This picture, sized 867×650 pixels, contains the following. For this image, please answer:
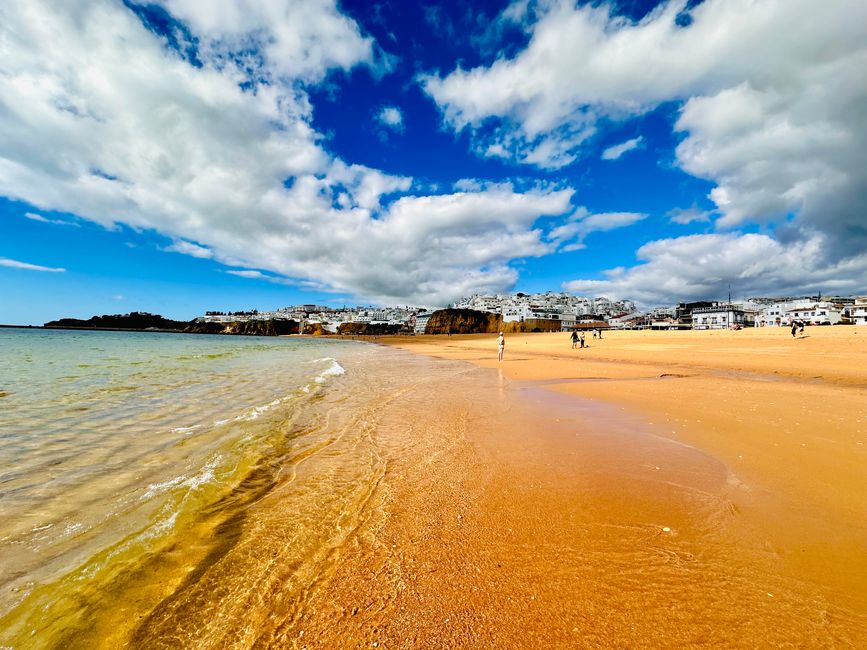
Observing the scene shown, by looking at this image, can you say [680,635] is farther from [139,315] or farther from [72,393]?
[139,315]

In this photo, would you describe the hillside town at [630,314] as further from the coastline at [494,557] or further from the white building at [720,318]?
the coastline at [494,557]

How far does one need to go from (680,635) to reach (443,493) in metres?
2.52

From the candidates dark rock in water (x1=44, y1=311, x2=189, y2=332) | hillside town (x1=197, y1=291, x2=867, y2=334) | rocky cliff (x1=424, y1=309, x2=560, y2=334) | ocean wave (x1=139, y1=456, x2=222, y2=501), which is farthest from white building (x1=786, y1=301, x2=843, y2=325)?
dark rock in water (x1=44, y1=311, x2=189, y2=332)

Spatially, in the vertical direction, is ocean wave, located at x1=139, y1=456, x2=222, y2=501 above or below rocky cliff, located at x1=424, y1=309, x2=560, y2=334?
below

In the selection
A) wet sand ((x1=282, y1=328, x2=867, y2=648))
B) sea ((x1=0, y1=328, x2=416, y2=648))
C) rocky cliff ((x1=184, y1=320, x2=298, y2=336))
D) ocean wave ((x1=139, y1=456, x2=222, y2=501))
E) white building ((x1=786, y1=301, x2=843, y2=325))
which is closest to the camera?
wet sand ((x1=282, y1=328, x2=867, y2=648))

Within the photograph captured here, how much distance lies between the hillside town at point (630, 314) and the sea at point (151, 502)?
4411 cm

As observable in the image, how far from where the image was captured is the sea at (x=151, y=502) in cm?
263

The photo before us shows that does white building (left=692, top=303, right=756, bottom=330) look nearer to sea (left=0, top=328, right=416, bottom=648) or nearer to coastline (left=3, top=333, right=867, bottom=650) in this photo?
coastline (left=3, top=333, right=867, bottom=650)

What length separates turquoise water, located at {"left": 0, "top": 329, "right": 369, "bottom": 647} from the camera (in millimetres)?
2869

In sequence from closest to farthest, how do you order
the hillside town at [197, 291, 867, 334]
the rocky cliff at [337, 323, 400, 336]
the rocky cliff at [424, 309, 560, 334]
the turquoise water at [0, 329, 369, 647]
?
1. the turquoise water at [0, 329, 369, 647]
2. the hillside town at [197, 291, 867, 334]
3. the rocky cliff at [424, 309, 560, 334]
4. the rocky cliff at [337, 323, 400, 336]

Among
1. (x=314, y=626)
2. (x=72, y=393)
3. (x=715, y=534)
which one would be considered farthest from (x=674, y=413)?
(x=72, y=393)

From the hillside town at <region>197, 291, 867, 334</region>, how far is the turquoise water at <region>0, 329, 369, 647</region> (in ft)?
146

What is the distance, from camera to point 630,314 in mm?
126562

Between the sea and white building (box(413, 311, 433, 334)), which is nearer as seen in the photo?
the sea
